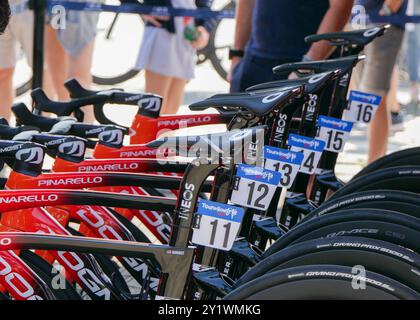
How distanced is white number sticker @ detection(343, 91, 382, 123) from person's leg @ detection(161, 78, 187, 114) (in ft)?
8.42

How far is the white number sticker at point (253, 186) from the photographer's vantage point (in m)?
2.68

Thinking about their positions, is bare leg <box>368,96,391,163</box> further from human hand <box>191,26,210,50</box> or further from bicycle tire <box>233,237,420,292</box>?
bicycle tire <box>233,237,420,292</box>

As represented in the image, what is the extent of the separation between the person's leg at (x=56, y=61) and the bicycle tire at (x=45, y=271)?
3.27 m

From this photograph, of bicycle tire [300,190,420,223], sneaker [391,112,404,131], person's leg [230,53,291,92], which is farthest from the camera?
sneaker [391,112,404,131]

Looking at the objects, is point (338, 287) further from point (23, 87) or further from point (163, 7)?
point (23, 87)

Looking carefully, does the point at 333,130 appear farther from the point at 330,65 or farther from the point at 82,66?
the point at 82,66

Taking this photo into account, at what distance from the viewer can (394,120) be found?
805 cm

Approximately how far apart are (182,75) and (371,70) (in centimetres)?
116

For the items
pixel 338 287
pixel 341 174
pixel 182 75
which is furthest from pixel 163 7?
pixel 338 287

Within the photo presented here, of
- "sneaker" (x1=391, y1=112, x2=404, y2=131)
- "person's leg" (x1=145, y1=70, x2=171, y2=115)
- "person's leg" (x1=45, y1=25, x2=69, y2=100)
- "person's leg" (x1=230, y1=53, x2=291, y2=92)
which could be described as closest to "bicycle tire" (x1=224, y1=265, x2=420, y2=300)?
"person's leg" (x1=230, y1=53, x2=291, y2=92)

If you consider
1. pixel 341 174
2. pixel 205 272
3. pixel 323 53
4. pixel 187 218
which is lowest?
pixel 341 174

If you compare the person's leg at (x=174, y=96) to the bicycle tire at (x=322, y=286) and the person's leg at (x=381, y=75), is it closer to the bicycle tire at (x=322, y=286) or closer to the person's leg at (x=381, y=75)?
the person's leg at (x=381, y=75)

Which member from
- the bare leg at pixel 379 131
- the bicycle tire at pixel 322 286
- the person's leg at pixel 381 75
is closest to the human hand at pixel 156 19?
the person's leg at pixel 381 75

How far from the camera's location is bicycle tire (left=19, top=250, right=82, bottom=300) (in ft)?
9.75
